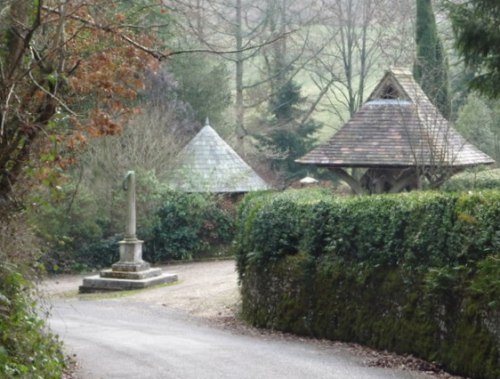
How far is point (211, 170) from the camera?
32406 mm

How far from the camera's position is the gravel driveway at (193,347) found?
11.3 meters

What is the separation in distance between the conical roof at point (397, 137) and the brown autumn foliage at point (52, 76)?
11191 mm

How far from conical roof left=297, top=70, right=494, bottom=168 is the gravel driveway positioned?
4479 mm

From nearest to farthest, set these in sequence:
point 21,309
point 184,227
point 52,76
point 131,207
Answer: point 52,76
point 21,309
point 131,207
point 184,227

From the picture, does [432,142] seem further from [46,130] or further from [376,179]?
[46,130]

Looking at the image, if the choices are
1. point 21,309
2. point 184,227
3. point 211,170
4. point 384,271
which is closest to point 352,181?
point 184,227

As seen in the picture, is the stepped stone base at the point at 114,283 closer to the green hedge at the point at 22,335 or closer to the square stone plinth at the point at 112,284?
the square stone plinth at the point at 112,284

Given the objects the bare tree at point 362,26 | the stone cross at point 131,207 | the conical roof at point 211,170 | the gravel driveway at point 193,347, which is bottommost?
the gravel driveway at point 193,347

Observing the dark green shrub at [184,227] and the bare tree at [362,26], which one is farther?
the bare tree at [362,26]

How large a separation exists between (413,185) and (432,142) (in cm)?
196

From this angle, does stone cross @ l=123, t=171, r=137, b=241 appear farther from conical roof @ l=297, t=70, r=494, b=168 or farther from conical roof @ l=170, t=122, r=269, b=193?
conical roof @ l=170, t=122, r=269, b=193

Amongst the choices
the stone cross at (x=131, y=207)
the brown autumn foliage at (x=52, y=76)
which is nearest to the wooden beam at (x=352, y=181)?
the stone cross at (x=131, y=207)

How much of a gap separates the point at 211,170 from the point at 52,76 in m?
23.1

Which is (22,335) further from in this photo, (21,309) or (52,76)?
(52,76)
